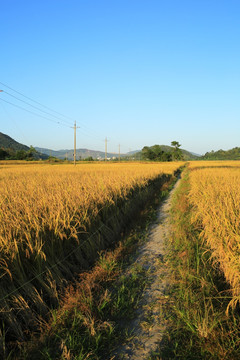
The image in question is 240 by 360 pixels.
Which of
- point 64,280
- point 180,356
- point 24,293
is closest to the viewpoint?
point 180,356

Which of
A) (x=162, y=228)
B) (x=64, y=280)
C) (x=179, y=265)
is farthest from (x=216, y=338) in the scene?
(x=162, y=228)

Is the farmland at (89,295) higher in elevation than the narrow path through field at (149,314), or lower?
higher

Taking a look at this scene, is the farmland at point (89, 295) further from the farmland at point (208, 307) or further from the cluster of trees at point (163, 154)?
the cluster of trees at point (163, 154)

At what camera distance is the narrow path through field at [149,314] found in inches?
67.8

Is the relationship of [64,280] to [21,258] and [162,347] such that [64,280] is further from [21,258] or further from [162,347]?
[162,347]

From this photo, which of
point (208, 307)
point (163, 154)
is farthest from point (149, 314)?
point (163, 154)

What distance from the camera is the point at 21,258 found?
208 cm

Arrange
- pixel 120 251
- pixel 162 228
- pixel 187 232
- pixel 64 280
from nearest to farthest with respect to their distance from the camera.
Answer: pixel 64 280 < pixel 120 251 < pixel 187 232 < pixel 162 228

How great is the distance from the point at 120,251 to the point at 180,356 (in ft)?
6.57

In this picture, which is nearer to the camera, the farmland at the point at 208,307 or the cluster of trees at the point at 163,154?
the farmland at the point at 208,307

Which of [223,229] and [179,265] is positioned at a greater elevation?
[223,229]

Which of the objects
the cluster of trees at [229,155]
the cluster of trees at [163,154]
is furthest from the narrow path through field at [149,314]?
the cluster of trees at [229,155]

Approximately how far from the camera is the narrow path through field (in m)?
1.72

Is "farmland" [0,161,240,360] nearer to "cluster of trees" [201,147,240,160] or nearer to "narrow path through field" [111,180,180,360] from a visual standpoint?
"narrow path through field" [111,180,180,360]
